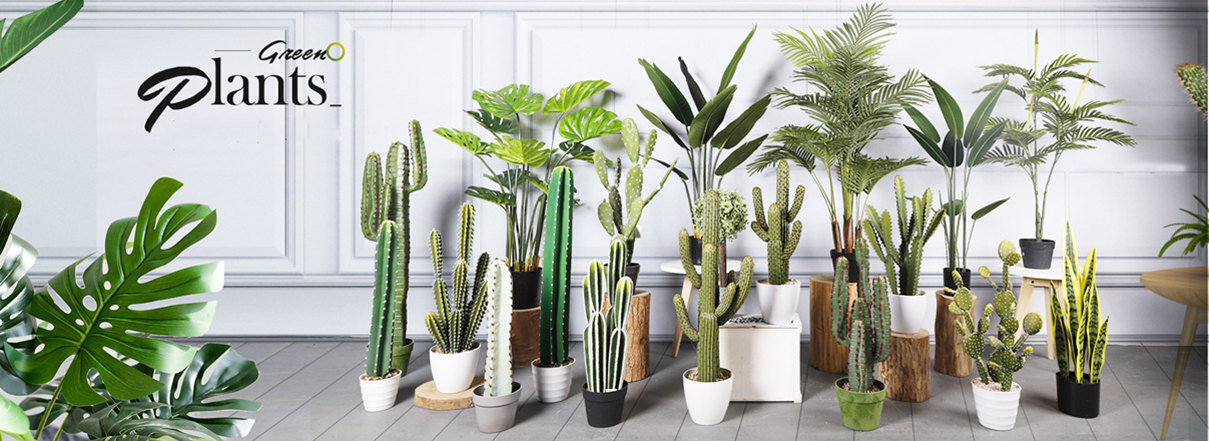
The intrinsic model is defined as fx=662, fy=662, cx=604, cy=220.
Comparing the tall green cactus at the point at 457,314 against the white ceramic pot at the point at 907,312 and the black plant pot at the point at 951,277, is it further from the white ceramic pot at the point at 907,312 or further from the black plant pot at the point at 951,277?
the black plant pot at the point at 951,277

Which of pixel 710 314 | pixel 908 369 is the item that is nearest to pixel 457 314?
pixel 710 314

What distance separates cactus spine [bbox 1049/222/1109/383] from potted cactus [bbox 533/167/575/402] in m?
1.62

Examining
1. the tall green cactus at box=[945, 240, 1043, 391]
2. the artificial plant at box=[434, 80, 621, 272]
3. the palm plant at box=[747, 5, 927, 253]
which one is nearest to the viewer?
the tall green cactus at box=[945, 240, 1043, 391]

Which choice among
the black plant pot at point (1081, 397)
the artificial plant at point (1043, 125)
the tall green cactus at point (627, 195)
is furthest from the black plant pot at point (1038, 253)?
the tall green cactus at point (627, 195)

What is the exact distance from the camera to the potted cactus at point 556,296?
7.95ft

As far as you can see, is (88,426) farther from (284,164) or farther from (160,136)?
(160,136)

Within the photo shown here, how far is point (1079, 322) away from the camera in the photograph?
81.3 inches

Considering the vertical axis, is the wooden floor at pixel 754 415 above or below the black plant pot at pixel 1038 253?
below

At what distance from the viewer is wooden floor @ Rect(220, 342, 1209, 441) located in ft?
6.85

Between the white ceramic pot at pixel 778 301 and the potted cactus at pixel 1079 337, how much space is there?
0.80m

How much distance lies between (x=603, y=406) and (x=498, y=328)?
424mm

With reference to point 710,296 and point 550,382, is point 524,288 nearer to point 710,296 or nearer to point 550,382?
point 550,382

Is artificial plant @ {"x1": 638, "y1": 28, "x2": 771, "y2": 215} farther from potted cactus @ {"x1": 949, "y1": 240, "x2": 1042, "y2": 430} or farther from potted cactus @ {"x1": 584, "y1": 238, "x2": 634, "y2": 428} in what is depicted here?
potted cactus @ {"x1": 949, "y1": 240, "x2": 1042, "y2": 430}

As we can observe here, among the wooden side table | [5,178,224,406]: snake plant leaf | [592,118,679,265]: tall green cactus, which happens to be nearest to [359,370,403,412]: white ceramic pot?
[592,118,679,265]: tall green cactus
